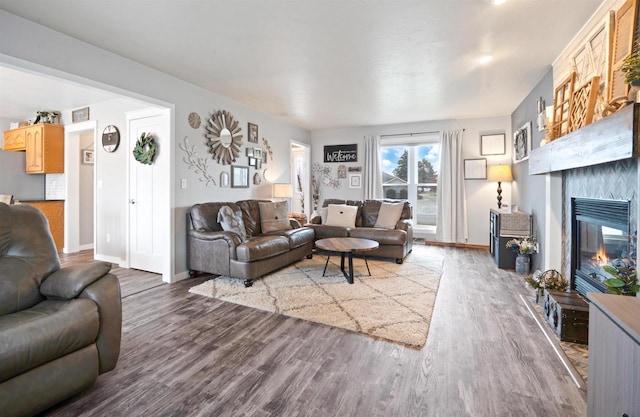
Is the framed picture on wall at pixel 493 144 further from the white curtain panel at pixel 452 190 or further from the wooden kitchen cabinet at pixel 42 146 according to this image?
the wooden kitchen cabinet at pixel 42 146

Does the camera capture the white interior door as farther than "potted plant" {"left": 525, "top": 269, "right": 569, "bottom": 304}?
Yes

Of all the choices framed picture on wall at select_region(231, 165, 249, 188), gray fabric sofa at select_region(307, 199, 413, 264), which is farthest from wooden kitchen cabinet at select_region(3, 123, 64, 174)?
gray fabric sofa at select_region(307, 199, 413, 264)

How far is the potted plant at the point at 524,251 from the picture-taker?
384 centimetres

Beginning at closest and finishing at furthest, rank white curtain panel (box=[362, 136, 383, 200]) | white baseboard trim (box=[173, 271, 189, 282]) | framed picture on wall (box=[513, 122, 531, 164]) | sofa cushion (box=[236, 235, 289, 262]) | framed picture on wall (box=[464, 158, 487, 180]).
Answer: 1. sofa cushion (box=[236, 235, 289, 262])
2. white baseboard trim (box=[173, 271, 189, 282])
3. framed picture on wall (box=[513, 122, 531, 164])
4. framed picture on wall (box=[464, 158, 487, 180])
5. white curtain panel (box=[362, 136, 383, 200])

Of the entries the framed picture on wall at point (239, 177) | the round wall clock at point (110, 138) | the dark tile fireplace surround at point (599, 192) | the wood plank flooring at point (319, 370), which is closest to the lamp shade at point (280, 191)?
the framed picture on wall at point (239, 177)

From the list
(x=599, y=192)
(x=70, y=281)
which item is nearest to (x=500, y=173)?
(x=599, y=192)

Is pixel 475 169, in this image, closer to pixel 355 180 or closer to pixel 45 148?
pixel 355 180

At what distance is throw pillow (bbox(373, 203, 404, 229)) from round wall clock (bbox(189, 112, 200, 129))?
319 cm

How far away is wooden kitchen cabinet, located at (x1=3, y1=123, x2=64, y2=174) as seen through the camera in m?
5.12

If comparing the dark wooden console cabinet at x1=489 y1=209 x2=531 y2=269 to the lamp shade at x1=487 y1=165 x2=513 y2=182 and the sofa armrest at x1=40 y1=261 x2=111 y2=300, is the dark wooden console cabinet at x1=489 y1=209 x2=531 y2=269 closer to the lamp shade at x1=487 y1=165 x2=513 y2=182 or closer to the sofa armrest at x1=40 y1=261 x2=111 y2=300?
the lamp shade at x1=487 y1=165 x2=513 y2=182

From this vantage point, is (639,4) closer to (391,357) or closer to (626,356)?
(626,356)

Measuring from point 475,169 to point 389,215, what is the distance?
2.23m

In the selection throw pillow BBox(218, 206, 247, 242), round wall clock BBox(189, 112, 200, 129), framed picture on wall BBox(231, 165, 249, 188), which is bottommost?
throw pillow BBox(218, 206, 247, 242)

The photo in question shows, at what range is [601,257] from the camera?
7.86 ft
